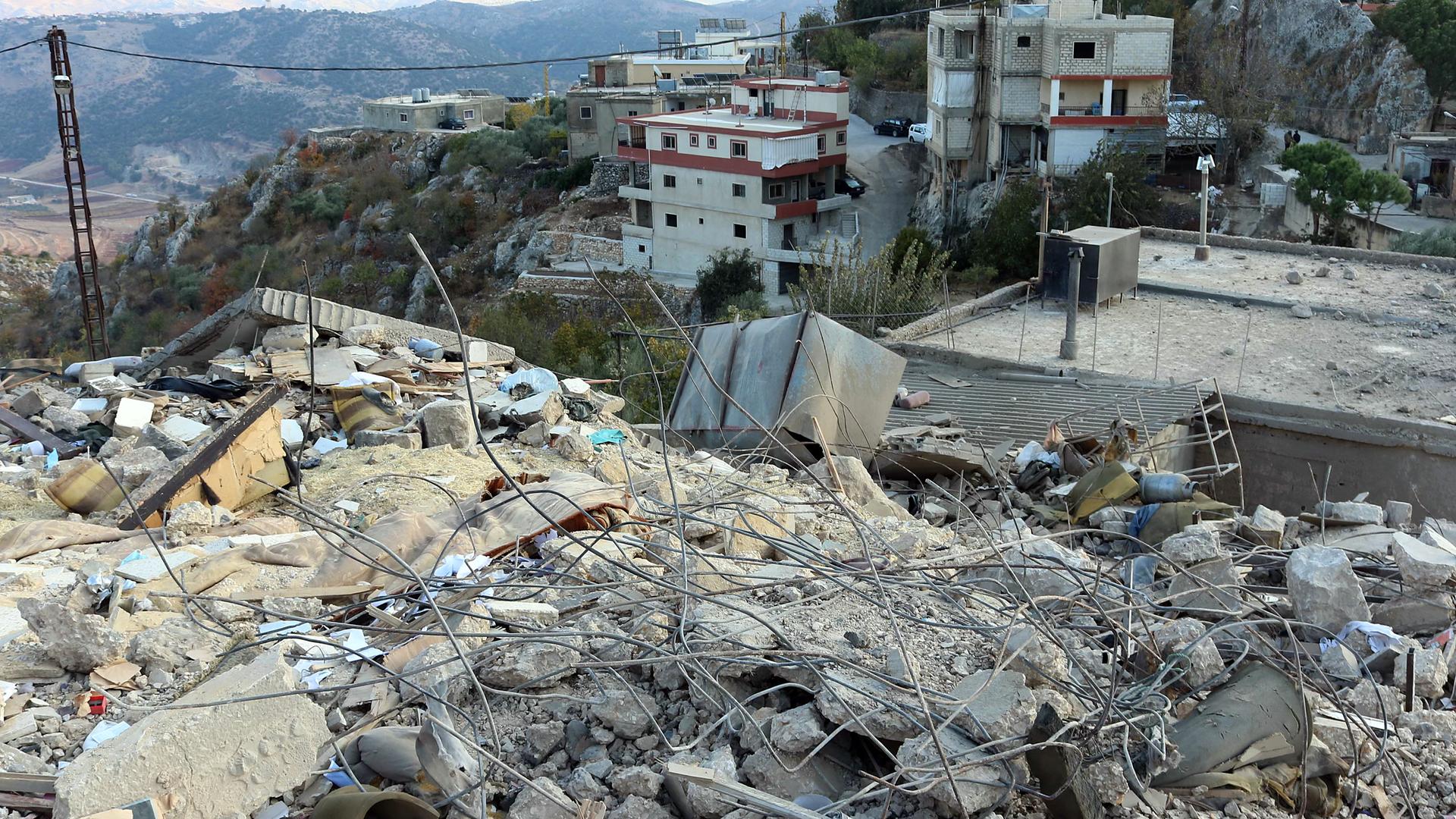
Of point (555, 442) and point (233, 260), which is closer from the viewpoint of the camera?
point (555, 442)

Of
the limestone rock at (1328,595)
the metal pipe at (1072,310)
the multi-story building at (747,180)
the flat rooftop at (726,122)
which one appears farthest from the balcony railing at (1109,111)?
the limestone rock at (1328,595)

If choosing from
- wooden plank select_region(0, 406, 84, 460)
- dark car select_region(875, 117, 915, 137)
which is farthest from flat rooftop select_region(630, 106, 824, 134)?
wooden plank select_region(0, 406, 84, 460)

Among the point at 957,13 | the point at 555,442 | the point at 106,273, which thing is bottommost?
the point at 106,273

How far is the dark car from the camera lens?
43562mm

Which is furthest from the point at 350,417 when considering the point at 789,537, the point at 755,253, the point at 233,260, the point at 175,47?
the point at 175,47

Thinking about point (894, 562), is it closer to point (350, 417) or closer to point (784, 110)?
point (350, 417)

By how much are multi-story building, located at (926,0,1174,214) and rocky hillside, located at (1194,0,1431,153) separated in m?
6.37

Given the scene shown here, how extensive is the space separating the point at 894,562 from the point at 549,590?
1203 mm

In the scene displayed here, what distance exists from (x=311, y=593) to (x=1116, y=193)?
26821mm

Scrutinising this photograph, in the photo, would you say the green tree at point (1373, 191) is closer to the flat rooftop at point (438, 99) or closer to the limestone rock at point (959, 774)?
the limestone rock at point (959, 774)

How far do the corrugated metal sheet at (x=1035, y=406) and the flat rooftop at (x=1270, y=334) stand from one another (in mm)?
757

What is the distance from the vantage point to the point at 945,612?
367 centimetres

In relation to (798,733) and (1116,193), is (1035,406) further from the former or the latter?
(1116,193)

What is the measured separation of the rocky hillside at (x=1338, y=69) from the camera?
105 feet
